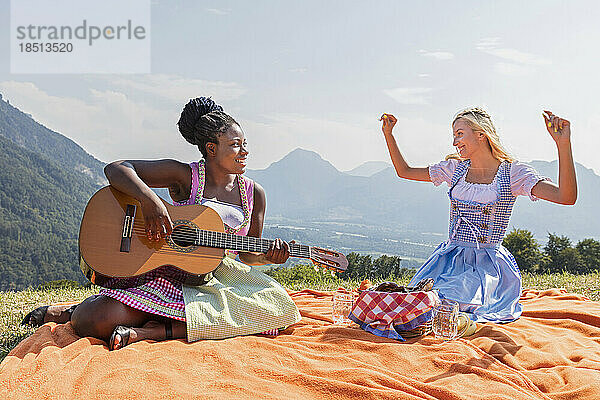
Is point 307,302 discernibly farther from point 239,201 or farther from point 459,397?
point 459,397

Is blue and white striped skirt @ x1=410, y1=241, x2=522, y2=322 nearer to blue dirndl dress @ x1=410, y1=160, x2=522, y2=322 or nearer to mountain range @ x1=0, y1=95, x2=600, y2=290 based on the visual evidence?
blue dirndl dress @ x1=410, y1=160, x2=522, y2=322

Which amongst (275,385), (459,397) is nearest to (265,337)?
(275,385)

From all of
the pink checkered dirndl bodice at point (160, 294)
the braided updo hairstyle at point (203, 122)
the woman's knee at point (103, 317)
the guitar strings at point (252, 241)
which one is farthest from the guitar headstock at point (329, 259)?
the woman's knee at point (103, 317)

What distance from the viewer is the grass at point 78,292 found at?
12.0ft

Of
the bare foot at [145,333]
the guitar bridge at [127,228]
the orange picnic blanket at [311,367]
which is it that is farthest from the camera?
the guitar bridge at [127,228]

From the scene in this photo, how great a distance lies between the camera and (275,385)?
241 centimetres

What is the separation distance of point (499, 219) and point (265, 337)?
194 centimetres

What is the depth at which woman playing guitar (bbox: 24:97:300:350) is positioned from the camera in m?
3.03

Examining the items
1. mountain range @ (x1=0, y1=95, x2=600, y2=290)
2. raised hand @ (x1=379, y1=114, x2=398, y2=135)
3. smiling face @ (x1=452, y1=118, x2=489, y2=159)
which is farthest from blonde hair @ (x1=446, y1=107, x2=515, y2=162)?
mountain range @ (x1=0, y1=95, x2=600, y2=290)

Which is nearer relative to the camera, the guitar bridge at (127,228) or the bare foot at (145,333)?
the bare foot at (145,333)

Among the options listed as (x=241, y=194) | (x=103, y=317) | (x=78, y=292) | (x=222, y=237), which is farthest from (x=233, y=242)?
(x=78, y=292)

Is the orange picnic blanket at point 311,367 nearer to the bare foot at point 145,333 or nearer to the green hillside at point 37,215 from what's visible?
the bare foot at point 145,333

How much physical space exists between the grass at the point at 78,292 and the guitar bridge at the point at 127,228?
3.09 ft

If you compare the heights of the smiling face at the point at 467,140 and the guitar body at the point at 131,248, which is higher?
the smiling face at the point at 467,140
